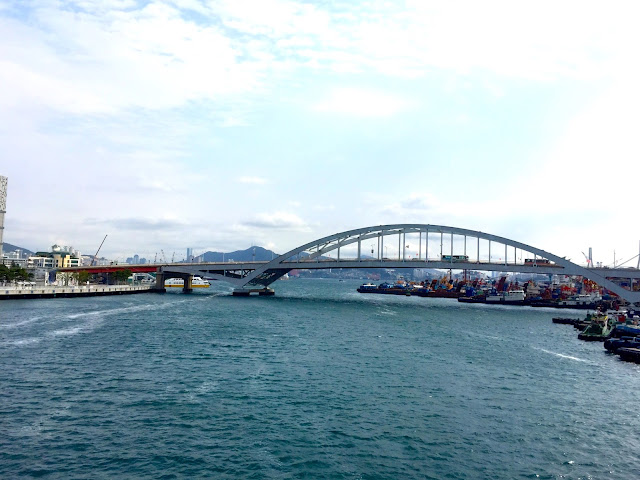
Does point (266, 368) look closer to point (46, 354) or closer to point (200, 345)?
point (200, 345)

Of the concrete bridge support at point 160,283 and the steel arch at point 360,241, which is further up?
the steel arch at point 360,241

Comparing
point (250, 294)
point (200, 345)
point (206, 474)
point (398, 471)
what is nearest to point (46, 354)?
point (200, 345)

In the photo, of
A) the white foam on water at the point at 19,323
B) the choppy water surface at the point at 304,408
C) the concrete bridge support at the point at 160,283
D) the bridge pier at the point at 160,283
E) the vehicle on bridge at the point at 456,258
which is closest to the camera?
the choppy water surface at the point at 304,408

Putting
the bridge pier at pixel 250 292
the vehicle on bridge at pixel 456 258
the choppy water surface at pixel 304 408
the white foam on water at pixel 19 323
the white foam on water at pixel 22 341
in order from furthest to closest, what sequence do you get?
the bridge pier at pixel 250 292
the vehicle on bridge at pixel 456 258
the white foam on water at pixel 19 323
the white foam on water at pixel 22 341
the choppy water surface at pixel 304 408

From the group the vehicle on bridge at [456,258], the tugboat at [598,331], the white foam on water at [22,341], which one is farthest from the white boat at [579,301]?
the white foam on water at [22,341]

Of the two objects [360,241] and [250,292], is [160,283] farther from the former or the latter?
[360,241]

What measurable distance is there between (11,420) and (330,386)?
835 inches

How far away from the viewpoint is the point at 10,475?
66.0ft

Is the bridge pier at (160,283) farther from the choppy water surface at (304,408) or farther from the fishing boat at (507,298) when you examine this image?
the fishing boat at (507,298)

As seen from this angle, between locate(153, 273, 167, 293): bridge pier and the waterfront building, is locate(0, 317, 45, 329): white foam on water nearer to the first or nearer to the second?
locate(153, 273, 167, 293): bridge pier

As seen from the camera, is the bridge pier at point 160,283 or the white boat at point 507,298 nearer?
the white boat at point 507,298

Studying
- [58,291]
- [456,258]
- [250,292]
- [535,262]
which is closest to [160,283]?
[250,292]

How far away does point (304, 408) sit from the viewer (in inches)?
1215

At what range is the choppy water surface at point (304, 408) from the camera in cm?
2267
